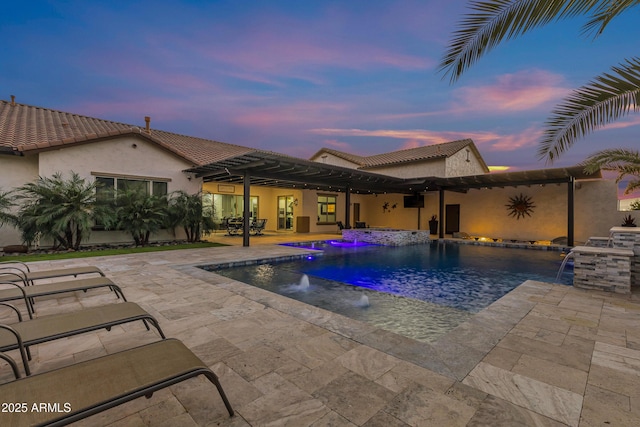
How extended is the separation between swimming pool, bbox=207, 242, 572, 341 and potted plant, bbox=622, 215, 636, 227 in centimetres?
391

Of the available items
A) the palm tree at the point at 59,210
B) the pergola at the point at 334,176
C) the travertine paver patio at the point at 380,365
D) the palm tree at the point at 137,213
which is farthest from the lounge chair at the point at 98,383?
the palm tree at the point at 137,213

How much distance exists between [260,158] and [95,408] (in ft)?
27.9

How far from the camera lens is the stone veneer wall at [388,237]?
14.1 meters

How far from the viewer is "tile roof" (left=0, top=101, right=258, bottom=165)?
9398mm

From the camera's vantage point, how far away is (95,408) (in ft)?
4.84

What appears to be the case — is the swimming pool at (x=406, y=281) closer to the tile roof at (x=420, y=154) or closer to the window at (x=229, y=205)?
the tile roof at (x=420, y=154)

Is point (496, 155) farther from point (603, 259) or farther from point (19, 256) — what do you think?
point (19, 256)

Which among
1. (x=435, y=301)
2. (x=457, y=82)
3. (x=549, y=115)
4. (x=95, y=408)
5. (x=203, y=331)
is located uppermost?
(x=457, y=82)

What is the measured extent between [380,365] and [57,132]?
1398 cm

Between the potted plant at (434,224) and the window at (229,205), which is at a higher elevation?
the window at (229,205)

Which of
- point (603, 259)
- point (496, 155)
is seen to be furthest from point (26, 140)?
point (496, 155)

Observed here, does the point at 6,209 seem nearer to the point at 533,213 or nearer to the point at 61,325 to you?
the point at 61,325

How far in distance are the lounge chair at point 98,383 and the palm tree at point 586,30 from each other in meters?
4.32

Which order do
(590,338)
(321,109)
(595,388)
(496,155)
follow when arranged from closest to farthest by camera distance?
1. (595,388)
2. (590,338)
3. (321,109)
4. (496,155)
